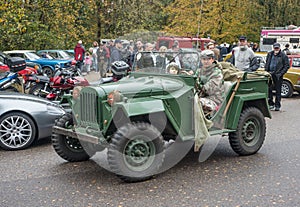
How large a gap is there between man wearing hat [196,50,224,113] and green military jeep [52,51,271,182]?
0.10m

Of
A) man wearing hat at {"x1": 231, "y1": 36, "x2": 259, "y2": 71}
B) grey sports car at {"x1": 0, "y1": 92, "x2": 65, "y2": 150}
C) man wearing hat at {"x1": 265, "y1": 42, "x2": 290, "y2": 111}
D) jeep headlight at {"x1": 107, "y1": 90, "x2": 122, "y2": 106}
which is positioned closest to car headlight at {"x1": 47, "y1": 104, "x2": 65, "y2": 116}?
grey sports car at {"x1": 0, "y1": 92, "x2": 65, "y2": 150}

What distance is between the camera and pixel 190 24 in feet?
96.6

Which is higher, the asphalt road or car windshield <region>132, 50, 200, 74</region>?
car windshield <region>132, 50, 200, 74</region>

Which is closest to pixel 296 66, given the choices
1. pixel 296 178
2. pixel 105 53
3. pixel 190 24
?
pixel 105 53

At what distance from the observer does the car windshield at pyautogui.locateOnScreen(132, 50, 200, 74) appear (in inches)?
247

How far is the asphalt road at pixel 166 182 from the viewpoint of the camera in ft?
16.1

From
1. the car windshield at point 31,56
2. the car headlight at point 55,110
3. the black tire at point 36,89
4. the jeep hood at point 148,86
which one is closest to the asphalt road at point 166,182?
the car headlight at point 55,110

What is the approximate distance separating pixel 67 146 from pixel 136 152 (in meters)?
1.40

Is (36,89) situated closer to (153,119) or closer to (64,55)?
(153,119)

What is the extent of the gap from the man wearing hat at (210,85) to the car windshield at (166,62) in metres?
0.15

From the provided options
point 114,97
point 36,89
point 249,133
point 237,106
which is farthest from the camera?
point 36,89

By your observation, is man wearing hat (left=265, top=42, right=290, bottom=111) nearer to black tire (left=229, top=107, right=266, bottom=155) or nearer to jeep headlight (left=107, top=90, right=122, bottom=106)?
black tire (left=229, top=107, right=266, bottom=155)

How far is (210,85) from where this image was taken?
6.38 m

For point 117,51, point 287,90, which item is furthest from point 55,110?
point 287,90
